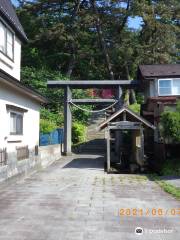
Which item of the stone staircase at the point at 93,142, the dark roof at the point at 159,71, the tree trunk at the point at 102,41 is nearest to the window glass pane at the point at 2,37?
the dark roof at the point at 159,71

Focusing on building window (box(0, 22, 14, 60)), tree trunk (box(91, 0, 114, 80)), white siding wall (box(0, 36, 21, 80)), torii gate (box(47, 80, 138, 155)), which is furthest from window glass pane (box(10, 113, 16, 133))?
tree trunk (box(91, 0, 114, 80))

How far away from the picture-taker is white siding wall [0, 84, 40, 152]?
12.6 meters

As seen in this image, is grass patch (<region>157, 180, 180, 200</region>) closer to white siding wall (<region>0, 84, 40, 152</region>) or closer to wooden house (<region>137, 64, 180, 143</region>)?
white siding wall (<region>0, 84, 40, 152</region>)

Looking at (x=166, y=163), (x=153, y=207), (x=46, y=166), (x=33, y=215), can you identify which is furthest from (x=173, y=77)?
(x=33, y=215)

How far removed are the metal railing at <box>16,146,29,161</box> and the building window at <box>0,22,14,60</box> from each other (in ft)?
12.9

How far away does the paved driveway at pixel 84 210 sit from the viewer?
6.51m

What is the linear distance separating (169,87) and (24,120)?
12250 mm

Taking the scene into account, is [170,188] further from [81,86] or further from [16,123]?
[81,86]

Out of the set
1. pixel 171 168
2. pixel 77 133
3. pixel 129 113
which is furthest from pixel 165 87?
pixel 77 133

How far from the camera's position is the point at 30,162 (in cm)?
1597

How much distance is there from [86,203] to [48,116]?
878 inches

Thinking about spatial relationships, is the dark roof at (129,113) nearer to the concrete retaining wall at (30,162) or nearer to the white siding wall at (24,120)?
the concrete retaining wall at (30,162)

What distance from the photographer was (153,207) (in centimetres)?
889

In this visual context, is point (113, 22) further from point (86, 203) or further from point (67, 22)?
point (86, 203)
